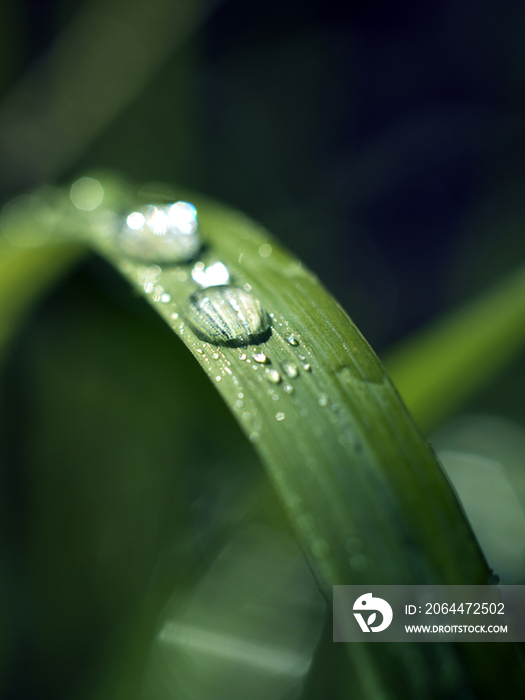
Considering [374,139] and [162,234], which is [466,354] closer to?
[162,234]

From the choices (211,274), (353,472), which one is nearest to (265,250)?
(211,274)

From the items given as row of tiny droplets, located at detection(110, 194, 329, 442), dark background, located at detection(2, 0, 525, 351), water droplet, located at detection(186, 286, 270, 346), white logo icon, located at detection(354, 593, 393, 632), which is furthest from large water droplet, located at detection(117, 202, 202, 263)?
dark background, located at detection(2, 0, 525, 351)

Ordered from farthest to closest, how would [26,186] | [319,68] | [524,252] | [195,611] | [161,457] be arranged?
[319,68] < [524,252] < [26,186] < [161,457] < [195,611]

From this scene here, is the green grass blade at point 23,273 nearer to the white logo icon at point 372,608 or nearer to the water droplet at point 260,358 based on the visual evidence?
the water droplet at point 260,358

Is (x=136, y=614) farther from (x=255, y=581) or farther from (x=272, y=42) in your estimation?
(x=272, y=42)

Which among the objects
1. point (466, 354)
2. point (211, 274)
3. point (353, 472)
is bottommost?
point (466, 354)

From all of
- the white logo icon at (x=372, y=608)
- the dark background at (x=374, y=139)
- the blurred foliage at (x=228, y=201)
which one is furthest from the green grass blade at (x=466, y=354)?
the dark background at (x=374, y=139)

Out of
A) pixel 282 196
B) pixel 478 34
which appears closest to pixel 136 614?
pixel 282 196
